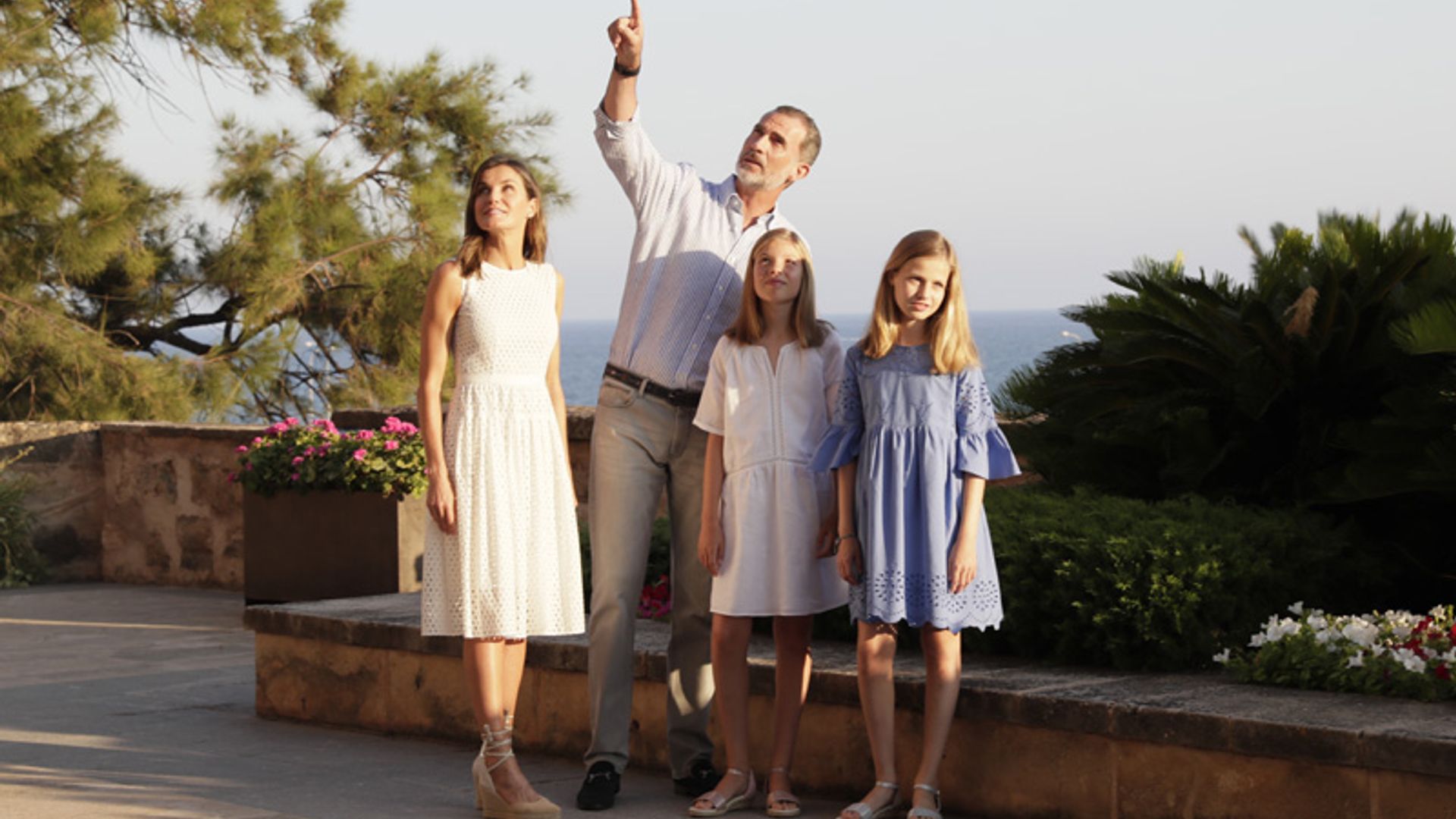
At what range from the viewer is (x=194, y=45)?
564 inches

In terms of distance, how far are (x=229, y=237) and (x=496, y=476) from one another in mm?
11270

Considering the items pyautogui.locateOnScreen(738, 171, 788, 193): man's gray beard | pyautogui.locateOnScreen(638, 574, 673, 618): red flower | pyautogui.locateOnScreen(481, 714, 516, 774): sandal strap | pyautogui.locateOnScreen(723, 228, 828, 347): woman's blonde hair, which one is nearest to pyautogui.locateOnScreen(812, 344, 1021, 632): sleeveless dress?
pyautogui.locateOnScreen(723, 228, 828, 347): woman's blonde hair

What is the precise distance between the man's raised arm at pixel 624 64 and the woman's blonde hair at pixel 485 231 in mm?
278

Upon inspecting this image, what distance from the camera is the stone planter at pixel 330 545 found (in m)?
8.61

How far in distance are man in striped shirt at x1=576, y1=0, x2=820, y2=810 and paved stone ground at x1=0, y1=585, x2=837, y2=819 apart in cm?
28

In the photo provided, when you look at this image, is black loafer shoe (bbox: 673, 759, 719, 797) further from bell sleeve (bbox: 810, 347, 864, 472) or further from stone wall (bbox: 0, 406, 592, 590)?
stone wall (bbox: 0, 406, 592, 590)

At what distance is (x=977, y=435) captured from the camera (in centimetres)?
438

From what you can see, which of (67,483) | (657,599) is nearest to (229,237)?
(67,483)

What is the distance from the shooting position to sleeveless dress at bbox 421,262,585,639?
179 inches

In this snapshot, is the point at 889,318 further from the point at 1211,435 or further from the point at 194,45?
the point at 194,45

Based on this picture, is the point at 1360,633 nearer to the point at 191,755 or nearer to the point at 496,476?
the point at 496,476

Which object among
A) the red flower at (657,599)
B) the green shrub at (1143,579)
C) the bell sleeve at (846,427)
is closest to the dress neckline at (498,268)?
the bell sleeve at (846,427)

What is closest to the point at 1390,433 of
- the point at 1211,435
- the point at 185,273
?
the point at 1211,435

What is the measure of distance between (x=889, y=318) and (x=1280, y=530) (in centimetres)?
139
